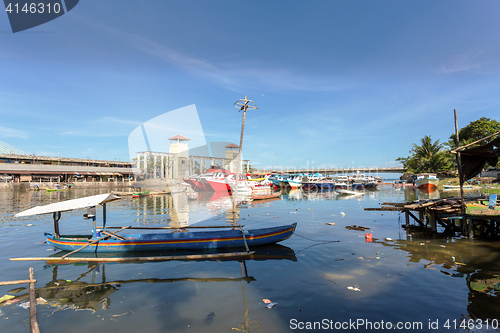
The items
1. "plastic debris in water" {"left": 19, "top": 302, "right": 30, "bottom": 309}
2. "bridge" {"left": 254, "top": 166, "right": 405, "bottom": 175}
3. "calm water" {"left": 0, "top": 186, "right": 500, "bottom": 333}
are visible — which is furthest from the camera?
"bridge" {"left": 254, "top": 166, "right": 405, "bottom": 175}

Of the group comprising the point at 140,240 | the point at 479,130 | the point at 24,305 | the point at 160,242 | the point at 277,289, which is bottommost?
the point at 277,289

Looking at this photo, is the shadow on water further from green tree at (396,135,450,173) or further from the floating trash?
green tree at (396,135,450,173)

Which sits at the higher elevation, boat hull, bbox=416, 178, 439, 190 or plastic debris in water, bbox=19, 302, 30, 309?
boat hull, bbox=416, 178, 439, 190

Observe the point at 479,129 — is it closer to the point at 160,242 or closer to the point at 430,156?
the point at 430,156

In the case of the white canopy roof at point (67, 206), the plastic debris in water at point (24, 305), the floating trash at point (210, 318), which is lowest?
the floating trash at point (210, 318)

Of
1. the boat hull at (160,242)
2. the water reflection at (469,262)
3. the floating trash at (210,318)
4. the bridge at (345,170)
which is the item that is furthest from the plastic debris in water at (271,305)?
the bridge at (345,170)

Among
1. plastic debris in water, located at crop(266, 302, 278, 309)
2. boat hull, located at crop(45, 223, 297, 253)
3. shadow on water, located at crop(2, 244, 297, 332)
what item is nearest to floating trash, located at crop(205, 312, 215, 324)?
shadow on water, located at crop(2, 244, 297, 332)

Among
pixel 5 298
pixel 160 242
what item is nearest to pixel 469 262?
pixel 160 242

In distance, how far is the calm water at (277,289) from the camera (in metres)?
5.81

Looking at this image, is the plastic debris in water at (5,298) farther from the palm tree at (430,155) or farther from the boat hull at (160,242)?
the palm tree at (430,155)

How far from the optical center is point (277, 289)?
7.41 meters

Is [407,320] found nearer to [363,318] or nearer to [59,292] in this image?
[363,318]

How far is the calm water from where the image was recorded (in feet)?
19.1

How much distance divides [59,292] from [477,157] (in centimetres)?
1851
